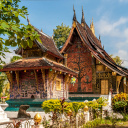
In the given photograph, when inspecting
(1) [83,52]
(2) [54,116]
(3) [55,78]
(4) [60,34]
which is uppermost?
(4) [60,34]

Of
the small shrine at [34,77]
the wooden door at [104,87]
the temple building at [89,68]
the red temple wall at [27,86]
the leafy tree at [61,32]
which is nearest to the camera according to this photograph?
the small shrine at [34,77]

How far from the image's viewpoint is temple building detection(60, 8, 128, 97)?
62.4ft

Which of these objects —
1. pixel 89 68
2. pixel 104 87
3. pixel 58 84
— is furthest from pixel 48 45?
pixel 104 87

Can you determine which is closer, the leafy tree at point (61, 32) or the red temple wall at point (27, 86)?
the red temple wall at point (27, 86)

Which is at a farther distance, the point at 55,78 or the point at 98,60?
the point at 98,60

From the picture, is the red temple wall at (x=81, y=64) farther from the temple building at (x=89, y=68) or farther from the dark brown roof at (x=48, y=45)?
the dark brown roof at (x=48, y=45)

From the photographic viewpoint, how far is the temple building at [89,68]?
19.0m

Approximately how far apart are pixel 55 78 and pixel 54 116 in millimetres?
7415

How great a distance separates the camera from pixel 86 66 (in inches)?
794

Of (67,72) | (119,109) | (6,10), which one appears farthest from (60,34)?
(6,10)

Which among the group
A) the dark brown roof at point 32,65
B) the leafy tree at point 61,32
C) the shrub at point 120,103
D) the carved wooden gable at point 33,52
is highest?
the leafy tree at point 61,32

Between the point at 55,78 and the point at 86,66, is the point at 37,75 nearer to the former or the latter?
the point at 55,78

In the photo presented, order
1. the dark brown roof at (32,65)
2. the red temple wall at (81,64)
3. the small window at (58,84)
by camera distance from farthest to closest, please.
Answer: the red temple wall at (81,64)
the small window at (58,84)
the dark brown roof at (32,65)

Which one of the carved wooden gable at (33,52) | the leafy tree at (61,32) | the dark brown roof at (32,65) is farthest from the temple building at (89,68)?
the leafy tree at (61,32)
